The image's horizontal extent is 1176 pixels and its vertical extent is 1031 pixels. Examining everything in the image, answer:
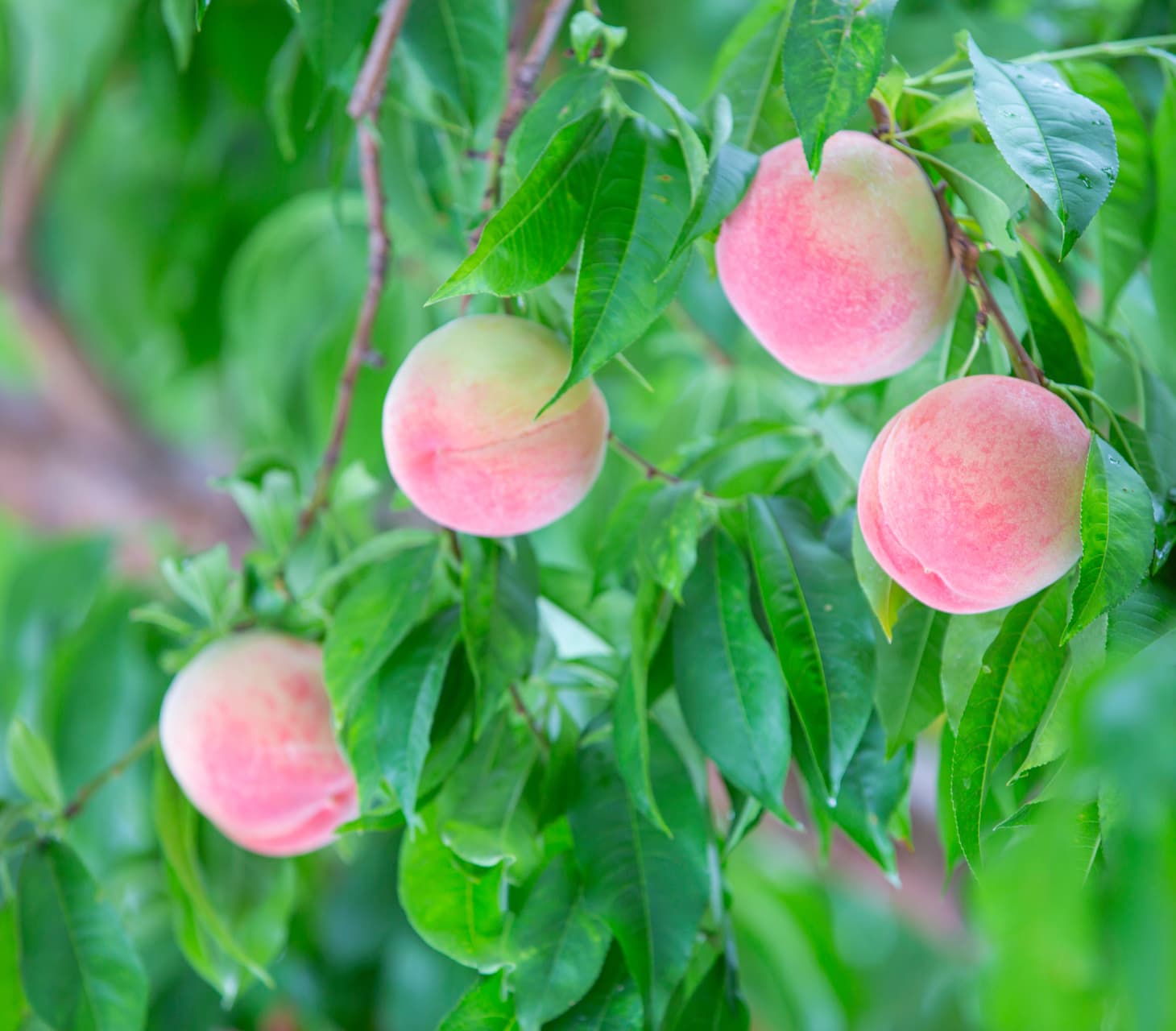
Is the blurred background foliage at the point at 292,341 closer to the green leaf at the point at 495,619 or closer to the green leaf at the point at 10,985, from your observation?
the green leaf at the point at 10,985

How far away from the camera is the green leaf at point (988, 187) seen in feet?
1.29

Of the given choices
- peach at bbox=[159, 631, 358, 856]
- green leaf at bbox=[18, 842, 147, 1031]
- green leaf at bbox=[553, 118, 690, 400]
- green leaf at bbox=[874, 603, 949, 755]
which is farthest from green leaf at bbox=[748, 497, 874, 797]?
green leaf at bbox=[18, 842, 147, 1031]

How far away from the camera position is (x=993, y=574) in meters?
0.38

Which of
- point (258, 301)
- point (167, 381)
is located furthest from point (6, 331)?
point (258, 301)

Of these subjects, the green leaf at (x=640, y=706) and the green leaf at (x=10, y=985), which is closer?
the green leaf at (x=640, y=706)

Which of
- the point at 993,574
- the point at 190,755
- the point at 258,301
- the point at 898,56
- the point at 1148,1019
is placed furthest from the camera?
the point at 258,301

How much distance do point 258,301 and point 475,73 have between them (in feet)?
1.70

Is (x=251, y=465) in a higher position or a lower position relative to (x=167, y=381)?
higher

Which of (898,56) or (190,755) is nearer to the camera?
(190,755)

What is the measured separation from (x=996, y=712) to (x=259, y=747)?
1.07ft

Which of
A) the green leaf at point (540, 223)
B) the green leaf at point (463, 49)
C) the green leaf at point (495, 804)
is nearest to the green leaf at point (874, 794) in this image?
the green leaf at point (495, 804)

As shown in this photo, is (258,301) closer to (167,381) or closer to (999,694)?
(167,381)

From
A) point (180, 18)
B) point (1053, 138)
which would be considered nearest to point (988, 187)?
point (1053, 138)

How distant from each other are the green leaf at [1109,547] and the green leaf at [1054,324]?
0.35 feet
